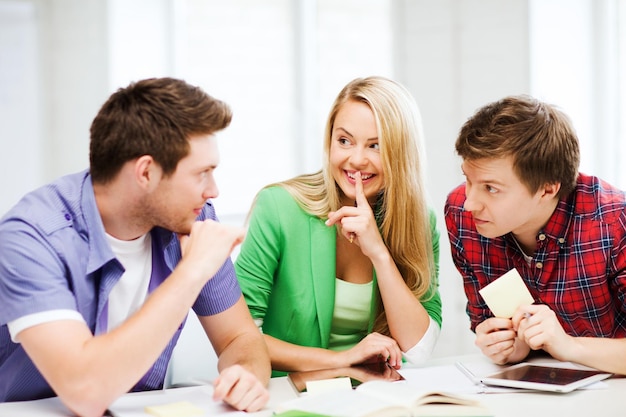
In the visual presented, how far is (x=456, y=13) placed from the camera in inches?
166

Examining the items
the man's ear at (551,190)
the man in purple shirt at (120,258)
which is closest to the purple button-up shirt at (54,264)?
the man in purple shirt at (120,258)

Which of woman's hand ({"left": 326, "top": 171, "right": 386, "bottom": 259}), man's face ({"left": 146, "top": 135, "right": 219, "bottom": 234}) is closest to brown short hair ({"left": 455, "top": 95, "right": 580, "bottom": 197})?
woman's hand ({"left": 326, "top": 171, "right": 386, "bottom": 259})

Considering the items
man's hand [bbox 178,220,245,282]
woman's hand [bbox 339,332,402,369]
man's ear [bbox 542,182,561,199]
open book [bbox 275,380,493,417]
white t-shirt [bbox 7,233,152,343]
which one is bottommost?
woman's hand [bbox 339,332,402,369]

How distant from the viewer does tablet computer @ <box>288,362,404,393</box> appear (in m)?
1.86

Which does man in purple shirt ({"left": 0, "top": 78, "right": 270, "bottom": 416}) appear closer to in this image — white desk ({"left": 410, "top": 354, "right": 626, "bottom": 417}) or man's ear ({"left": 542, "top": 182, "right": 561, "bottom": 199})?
white desk ({"left": 410, "top": 354, "right": 626, "bottom": 417})

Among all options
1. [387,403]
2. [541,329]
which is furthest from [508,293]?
[387,403]

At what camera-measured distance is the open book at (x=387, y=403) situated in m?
1.52

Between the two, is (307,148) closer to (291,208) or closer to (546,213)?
(291,208)

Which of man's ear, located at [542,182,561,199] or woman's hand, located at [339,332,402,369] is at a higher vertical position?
man's ear, located at [542,182,561,199]

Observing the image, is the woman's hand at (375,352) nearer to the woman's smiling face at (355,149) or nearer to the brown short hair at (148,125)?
the woman's smiling face at (355,149)

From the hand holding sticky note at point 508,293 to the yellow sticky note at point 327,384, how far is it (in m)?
0.41

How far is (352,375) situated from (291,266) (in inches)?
19.6

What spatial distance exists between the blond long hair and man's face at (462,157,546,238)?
0.24 metres

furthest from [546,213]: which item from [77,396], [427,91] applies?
[427,91]
